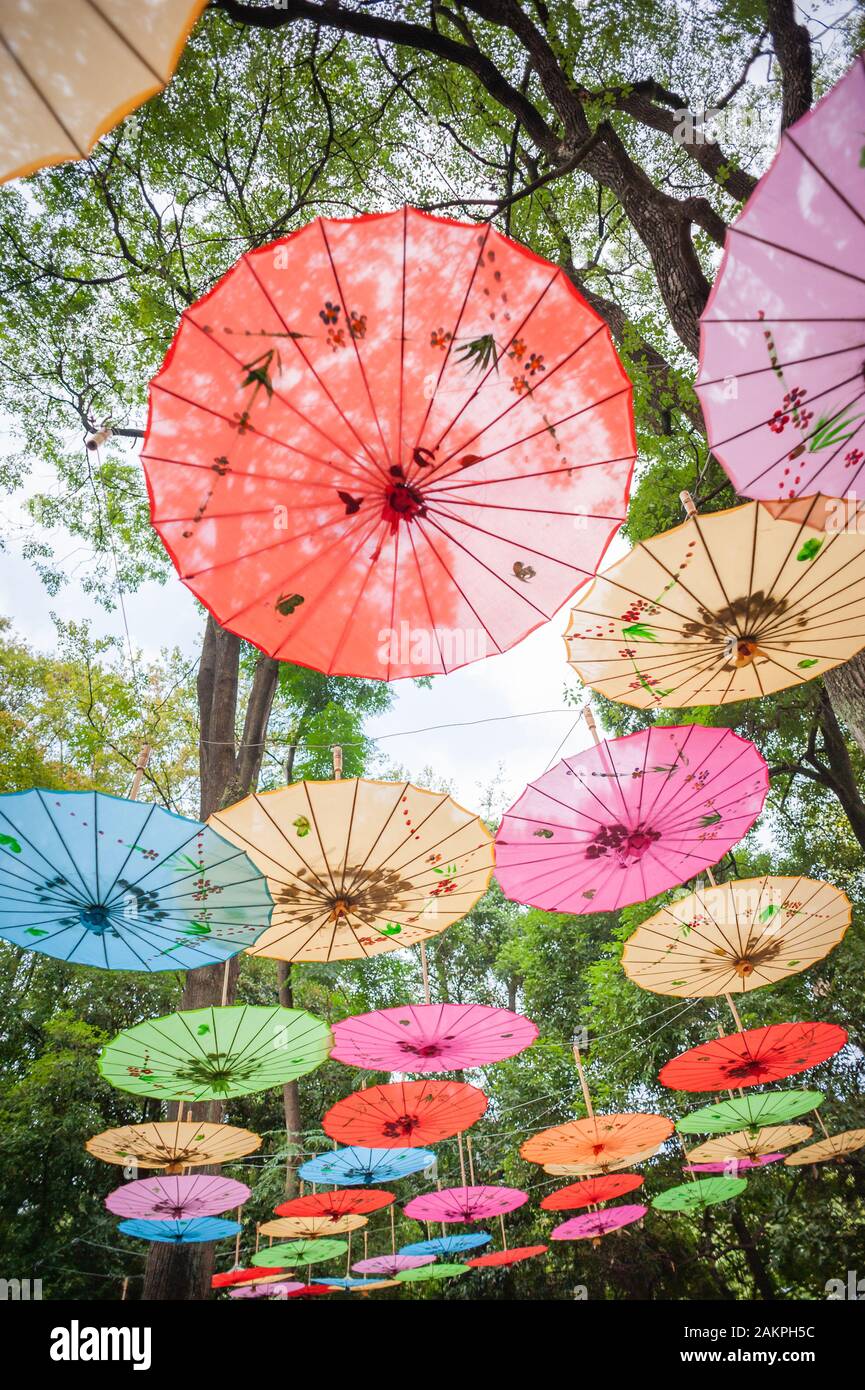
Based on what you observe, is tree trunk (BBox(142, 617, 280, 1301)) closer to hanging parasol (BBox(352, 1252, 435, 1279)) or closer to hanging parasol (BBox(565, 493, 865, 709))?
hanging parasol (BBox(352, 1252, 435, 1279))

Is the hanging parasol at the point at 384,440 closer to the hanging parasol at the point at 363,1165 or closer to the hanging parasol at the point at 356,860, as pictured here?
the hanging parasol at the point at 356,860

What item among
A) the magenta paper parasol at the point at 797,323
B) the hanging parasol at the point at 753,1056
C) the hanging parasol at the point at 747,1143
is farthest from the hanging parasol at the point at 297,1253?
the magenta paper parasol at the point at 797,323

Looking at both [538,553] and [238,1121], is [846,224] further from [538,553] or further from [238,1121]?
[238,1121]

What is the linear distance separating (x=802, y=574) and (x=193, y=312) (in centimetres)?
344

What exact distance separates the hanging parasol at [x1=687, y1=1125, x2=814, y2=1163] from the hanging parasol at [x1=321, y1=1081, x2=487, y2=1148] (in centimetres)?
258

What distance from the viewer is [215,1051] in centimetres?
565

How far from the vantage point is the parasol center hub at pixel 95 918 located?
16.4 feet

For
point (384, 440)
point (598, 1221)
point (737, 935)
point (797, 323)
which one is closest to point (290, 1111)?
point (598, 1221)

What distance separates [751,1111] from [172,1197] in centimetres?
522

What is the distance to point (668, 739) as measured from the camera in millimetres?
5160

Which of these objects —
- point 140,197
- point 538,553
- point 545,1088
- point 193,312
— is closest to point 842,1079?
point 545,1088

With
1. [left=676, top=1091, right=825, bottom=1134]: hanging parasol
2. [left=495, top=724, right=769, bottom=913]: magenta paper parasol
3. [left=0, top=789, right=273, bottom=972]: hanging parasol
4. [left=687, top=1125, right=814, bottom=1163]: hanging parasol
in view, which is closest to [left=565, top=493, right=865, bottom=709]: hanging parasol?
[left=495, top=724, right=769, bottom=913]: magenta paper parasol

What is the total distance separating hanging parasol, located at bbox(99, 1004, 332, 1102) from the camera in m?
5.34

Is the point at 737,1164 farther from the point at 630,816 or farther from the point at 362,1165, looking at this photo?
the point at 630,816
